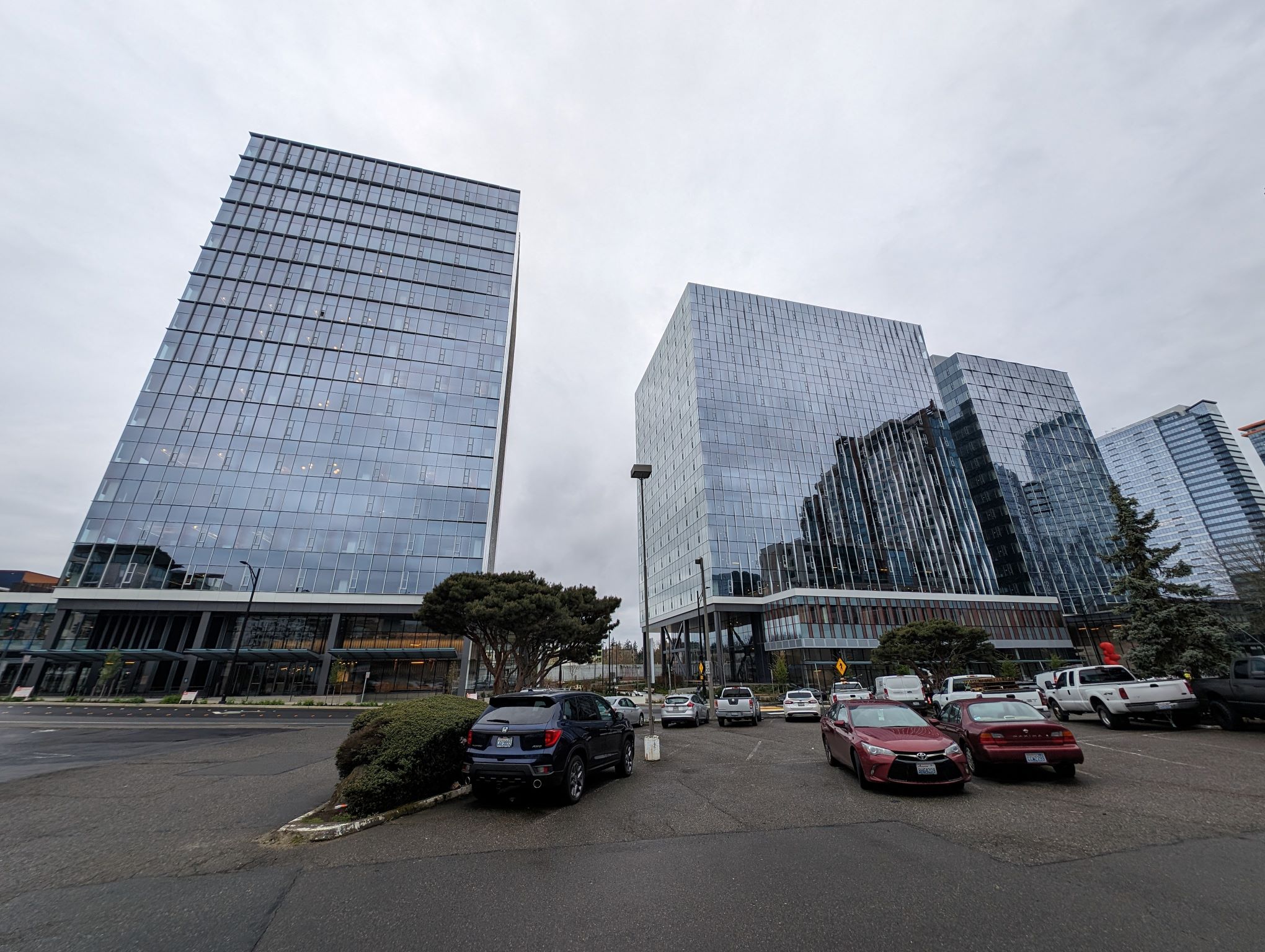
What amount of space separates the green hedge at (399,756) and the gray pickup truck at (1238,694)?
2054 cm

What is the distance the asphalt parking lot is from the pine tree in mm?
17979

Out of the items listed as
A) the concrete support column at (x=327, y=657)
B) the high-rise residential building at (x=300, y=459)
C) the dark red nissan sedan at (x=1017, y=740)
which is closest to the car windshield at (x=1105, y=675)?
the dark red nissan sedan at (x=1017, y=740)

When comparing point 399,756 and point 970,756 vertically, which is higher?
point 399,756

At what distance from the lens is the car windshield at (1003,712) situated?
32.2ft

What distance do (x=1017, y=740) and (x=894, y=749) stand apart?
2759 millimetres

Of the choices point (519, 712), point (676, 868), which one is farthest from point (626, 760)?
point (676, 868)

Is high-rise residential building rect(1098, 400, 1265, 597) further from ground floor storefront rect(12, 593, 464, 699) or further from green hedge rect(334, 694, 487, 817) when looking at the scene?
green hedge rect(334, 694, 487, 817)

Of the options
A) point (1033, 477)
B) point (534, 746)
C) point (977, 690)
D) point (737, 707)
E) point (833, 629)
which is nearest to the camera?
point (534, 746)

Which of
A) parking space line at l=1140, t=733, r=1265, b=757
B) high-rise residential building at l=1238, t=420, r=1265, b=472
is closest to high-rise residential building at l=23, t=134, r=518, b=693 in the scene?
parking space line at l=1140, t=733, r=1265, b=757

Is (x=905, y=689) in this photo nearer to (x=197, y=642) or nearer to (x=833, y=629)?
(x=833, y=629)

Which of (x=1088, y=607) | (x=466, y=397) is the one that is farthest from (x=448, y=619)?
(x=1088, y=607)

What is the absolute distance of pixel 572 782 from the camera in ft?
29.0

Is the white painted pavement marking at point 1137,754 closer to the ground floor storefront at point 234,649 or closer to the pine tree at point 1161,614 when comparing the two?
the pine tree at point 1161,614

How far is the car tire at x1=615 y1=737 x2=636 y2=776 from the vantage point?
11.3 metres
